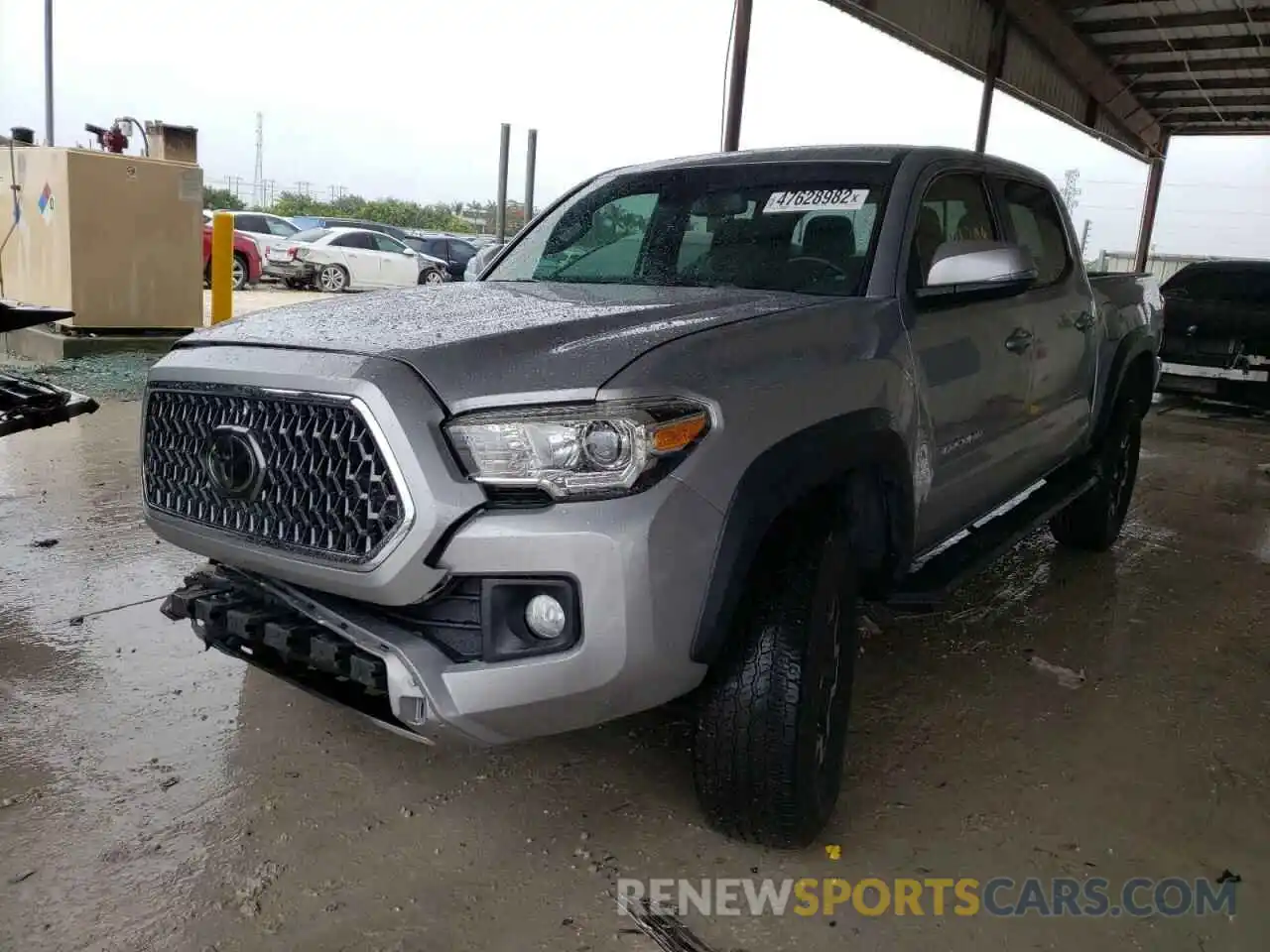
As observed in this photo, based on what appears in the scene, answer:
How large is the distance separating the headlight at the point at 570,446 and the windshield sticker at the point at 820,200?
4.41ft

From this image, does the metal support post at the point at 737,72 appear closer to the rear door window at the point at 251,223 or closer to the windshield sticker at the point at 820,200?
the windshield sticker at the point at 820,200

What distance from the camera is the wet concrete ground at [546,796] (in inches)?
84.0

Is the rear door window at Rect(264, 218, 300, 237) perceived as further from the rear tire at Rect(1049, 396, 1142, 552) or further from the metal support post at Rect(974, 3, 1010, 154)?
the rear tire at Rect(1049, 396, 1142, 552)

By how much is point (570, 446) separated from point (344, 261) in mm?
17151

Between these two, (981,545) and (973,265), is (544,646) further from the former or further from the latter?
(981,545)

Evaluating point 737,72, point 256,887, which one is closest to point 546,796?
point 256,887

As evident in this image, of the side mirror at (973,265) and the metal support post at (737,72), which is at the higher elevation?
the metal support post at (737,72)

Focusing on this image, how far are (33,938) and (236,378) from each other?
118 cm

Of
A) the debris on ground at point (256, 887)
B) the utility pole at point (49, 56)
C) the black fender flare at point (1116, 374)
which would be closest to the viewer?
the debris on ground at point (256, 887)

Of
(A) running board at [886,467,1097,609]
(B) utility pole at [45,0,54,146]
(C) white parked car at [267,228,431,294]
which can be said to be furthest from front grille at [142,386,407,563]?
(C) white parked car at [267,228,431,294]

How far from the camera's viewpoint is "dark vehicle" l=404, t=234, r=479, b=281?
21.2m

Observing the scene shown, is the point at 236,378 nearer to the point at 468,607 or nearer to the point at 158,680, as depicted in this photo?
the point at 468,607

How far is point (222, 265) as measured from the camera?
10.1m

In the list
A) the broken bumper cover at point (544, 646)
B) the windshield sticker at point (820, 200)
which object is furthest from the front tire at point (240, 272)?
the broken bumper cover at point (544, 646)
